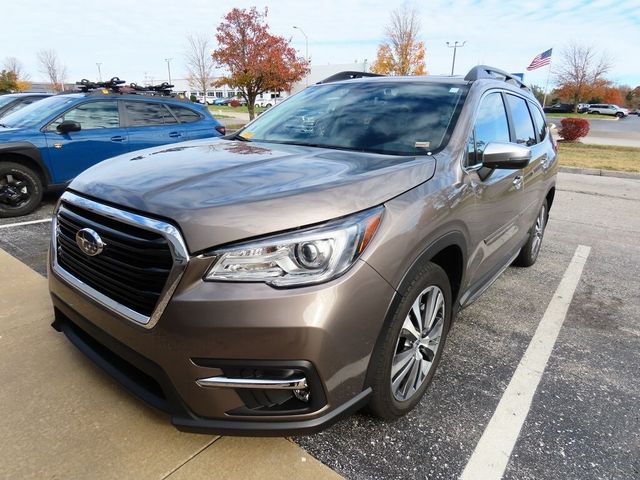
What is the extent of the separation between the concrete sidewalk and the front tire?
0.46 metres

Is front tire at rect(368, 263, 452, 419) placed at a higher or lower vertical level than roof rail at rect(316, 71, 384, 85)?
lower

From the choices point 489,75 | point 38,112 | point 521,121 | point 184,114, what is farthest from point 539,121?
point 38,112

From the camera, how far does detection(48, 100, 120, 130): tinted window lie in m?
6.46

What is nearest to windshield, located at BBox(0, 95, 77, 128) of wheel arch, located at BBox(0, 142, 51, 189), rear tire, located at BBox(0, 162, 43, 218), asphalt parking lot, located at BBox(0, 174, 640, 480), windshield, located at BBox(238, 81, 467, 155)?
wheel arch, located at BBox(0, 142, 51, 189)

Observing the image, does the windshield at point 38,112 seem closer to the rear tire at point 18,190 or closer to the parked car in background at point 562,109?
the rear tire at point 18,190

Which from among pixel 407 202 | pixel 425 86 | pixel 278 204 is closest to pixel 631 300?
pixel 425 86

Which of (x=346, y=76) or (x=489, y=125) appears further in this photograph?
(x=346, y=76)

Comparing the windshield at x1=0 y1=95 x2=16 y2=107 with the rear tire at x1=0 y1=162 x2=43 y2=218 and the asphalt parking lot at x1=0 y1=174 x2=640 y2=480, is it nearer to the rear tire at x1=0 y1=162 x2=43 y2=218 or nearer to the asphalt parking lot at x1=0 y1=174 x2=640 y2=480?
the rear tire at x1=0 y1=162 x2=43 y2=218

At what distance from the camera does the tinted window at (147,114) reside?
23.2 ft

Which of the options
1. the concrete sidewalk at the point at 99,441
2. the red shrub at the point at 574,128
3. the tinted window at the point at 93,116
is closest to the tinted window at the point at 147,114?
the tinted window at the point at 93,116

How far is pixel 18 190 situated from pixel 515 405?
6.58 meters

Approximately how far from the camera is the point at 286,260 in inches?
67.6

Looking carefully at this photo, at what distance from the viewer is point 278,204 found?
1774 millimetres

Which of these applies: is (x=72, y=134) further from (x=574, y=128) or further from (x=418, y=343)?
(x=574, y=128)
